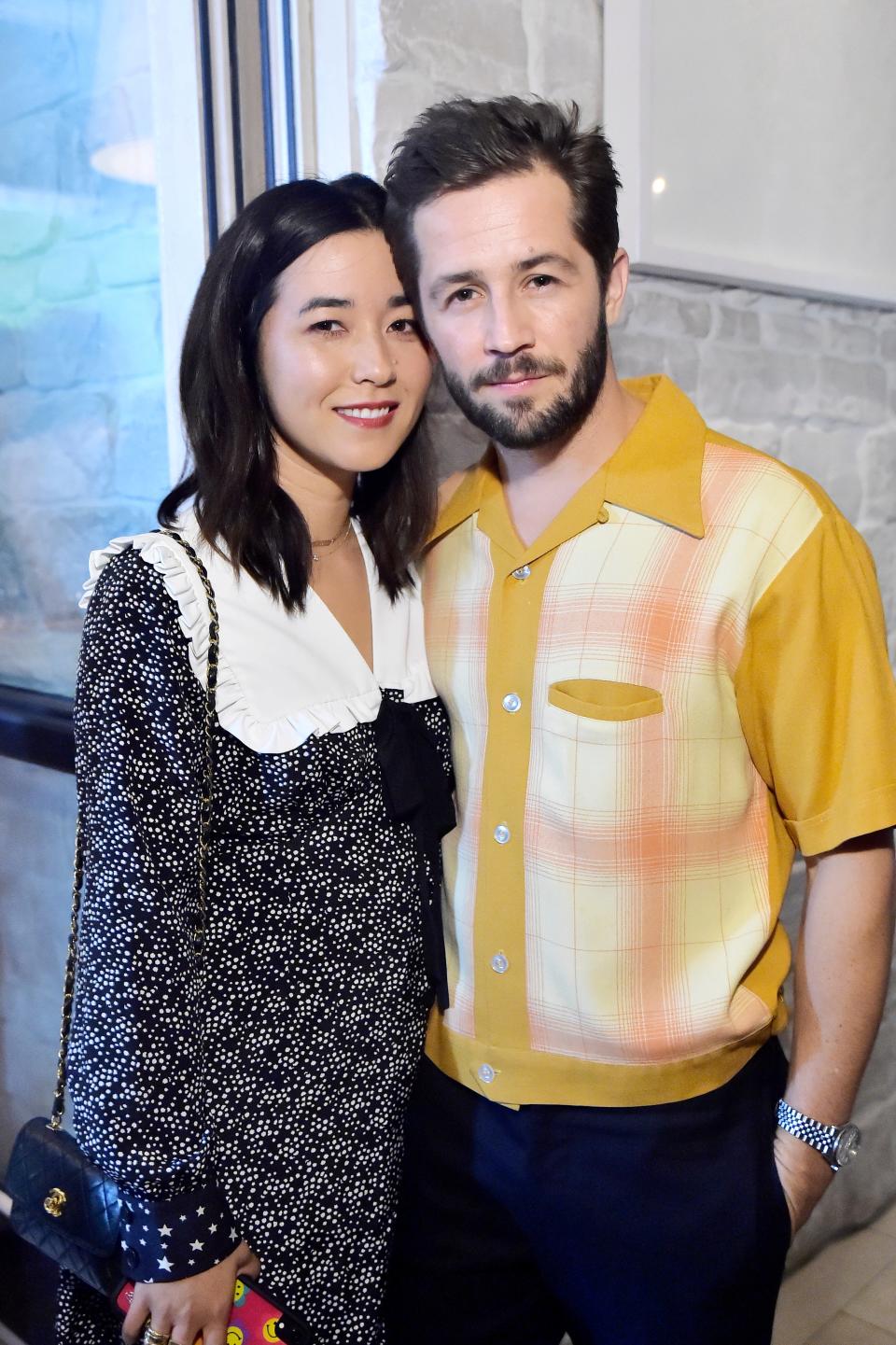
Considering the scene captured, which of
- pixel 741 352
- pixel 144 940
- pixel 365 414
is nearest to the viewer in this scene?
pixel 144 940

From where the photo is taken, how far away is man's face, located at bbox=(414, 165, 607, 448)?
140 cm

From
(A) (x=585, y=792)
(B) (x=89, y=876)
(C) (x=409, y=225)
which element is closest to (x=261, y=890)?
(B) (x=89, y=876)

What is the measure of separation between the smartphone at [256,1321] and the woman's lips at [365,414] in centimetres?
97

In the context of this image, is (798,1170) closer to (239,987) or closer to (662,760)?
(662,760)

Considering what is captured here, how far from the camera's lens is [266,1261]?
1.38 metres

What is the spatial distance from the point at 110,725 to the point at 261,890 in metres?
0.25

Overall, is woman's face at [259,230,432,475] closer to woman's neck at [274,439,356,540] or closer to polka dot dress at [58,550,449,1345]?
woman's neck at [274,439,356,540]

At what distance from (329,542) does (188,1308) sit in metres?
0.88

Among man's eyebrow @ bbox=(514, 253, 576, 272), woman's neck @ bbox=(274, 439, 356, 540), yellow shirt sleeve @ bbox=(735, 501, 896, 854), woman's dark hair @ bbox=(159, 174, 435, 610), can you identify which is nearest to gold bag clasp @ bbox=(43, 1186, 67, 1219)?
woman's dark hair @ bbox=(159, 174, 435, 610)

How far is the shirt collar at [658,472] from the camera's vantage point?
1372 mm

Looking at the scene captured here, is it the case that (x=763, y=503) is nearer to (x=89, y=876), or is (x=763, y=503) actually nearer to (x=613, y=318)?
(x=613, y=318)

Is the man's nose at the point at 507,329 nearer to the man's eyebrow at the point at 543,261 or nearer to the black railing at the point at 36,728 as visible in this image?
the man's eyebrow at the point at 543,261

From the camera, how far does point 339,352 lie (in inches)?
56.9

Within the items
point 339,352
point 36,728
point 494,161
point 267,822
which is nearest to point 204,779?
point 267,822
